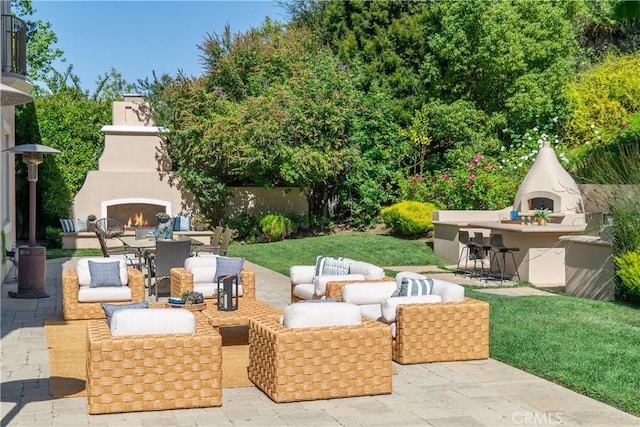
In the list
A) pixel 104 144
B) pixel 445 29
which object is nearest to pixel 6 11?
pixel 104 144

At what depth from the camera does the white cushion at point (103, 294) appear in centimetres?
1093

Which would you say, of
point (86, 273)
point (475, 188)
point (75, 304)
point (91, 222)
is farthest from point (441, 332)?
point (91, 222)

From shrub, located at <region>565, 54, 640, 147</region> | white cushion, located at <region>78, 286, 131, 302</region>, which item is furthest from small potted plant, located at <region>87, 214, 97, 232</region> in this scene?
shrub, located at <region>565, 54, 640, 147</region>

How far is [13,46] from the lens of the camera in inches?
574

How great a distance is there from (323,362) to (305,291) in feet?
14.4

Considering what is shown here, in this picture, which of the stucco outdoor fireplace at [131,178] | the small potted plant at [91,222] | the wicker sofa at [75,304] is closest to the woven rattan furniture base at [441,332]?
the wicker sofa at [75,304]

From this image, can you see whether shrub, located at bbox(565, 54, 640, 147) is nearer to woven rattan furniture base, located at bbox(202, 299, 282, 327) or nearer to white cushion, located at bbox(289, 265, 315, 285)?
white cushion, located at bbox(289, 265, 315, 285)

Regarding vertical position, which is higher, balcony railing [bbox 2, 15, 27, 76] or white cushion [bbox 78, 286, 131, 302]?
balcony railing [bbox 2, 15, 27, 76]

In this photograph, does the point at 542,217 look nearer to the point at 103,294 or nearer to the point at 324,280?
the point at 324,280

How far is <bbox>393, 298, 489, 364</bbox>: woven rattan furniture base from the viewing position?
8.15m

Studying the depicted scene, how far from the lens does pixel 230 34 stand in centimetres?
2622

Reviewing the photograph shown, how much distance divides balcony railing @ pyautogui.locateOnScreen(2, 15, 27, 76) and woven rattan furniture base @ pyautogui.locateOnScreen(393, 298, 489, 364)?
9.75 m

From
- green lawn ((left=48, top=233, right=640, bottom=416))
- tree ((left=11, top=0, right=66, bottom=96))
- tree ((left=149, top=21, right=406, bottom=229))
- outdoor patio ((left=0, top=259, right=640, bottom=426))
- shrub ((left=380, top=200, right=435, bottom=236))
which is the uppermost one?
tree ((left=11, top=0, right=66, bottom=96))

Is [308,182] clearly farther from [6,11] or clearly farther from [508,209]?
[6,11]
